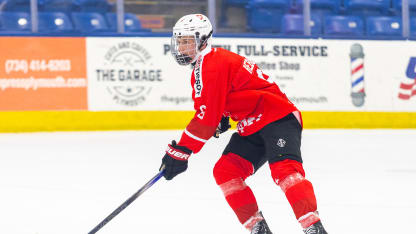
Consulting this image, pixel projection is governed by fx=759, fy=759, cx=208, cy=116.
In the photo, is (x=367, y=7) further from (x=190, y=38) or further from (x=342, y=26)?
(x=190, y=38)

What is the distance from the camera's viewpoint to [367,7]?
10.0 metres

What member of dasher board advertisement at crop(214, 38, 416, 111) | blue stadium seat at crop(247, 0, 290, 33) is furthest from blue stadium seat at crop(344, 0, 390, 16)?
blue stadium seat at crop(247, 0, 290, 33)

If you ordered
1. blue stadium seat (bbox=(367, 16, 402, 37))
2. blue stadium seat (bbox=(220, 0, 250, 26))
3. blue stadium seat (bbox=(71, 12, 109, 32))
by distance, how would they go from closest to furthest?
blue stadium seat (bbox=(71, 12, 109, 32)) → blue stadium seat (bbox=(220, 0, 250, 26)) → blue stadium seat (bbox=(367, 16, 402, 37))

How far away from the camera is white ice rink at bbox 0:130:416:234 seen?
3.91 meters

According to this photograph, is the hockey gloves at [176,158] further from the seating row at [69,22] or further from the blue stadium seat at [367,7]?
the blue stadium seat at [367,7]

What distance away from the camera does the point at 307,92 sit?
9047 millimetres

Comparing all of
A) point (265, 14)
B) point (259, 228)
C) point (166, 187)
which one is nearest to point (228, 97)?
point (259, 228)

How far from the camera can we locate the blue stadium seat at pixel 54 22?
859cm

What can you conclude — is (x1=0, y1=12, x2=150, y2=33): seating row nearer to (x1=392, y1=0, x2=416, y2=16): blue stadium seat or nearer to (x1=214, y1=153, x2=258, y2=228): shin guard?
(x1=392, y1=0, x2=416, y2=16): blue stadium seat

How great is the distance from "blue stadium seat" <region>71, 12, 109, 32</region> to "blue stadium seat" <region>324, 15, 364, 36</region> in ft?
9.06

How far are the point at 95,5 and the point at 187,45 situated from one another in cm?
605

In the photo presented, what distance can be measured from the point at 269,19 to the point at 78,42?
2.36 meters

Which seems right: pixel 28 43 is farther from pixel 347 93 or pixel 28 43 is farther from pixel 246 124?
pixel 246 124

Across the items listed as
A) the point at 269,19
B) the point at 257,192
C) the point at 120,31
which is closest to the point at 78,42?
the point at 120,31
